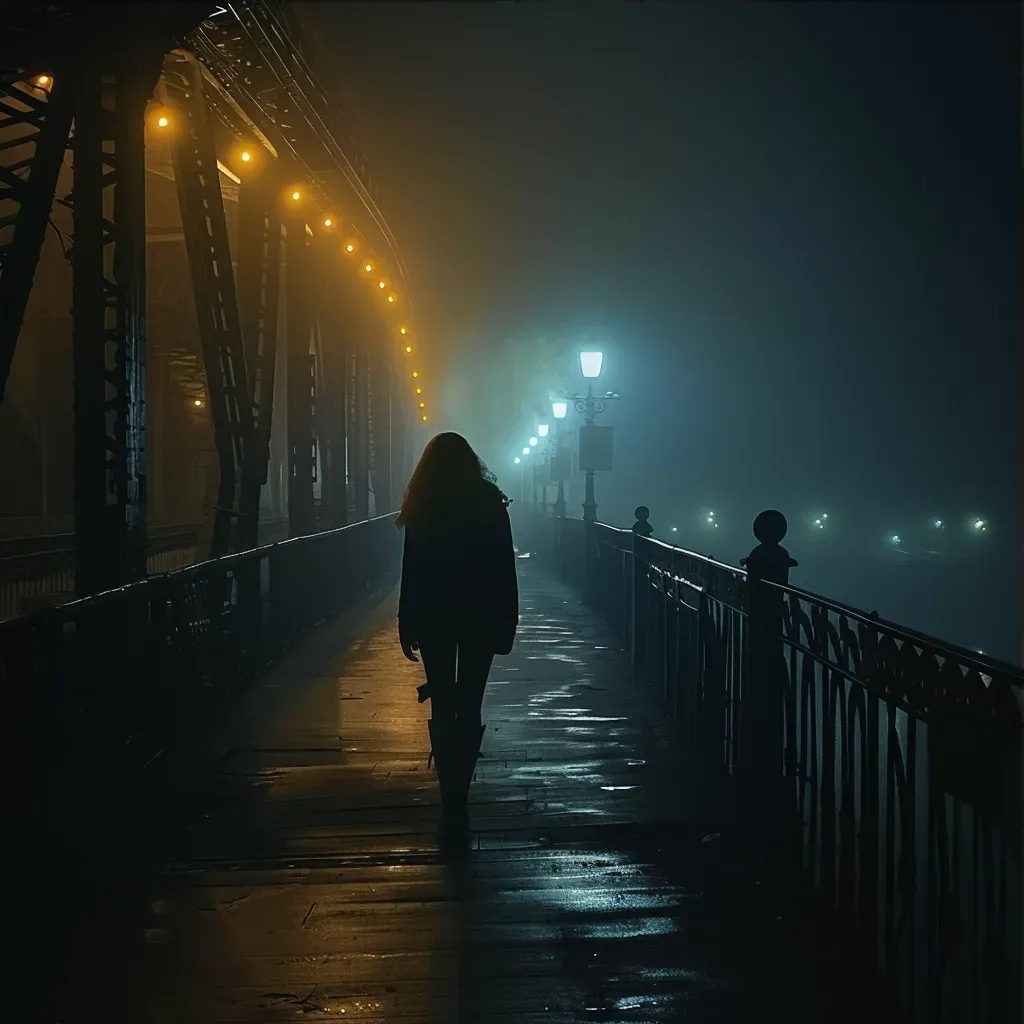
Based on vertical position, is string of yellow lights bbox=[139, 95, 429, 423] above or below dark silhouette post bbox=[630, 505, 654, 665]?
above

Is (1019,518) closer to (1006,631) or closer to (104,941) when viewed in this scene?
(1006,631)

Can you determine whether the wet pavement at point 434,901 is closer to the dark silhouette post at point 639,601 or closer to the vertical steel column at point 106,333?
the vertical steel column at point 106,333

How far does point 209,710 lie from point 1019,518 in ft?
287

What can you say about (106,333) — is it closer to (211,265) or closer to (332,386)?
(211,265)

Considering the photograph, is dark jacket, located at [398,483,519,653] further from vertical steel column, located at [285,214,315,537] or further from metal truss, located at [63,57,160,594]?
vertical steel column, located at [285,214,315,537]

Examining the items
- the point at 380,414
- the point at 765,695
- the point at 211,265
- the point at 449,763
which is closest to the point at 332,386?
the point at 211,265

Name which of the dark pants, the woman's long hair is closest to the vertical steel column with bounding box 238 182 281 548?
the woman's long hair

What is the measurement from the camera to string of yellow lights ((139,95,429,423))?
14.9m

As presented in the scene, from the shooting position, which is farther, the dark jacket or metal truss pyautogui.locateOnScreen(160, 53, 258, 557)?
metal truss pyautogui.locateOnScreen(160, 53, 258, 557)

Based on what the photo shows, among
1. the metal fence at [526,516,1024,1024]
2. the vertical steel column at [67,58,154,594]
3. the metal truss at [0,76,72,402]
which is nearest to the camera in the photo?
the metal fence at [526,516,1024,1024]

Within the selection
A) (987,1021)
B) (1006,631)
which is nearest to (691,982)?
(987,1021)

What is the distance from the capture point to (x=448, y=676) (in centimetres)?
641

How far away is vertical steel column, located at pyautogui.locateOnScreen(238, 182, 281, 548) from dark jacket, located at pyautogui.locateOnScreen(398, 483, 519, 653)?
312 inches

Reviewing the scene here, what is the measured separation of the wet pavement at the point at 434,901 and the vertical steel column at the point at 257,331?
18.8 feet
